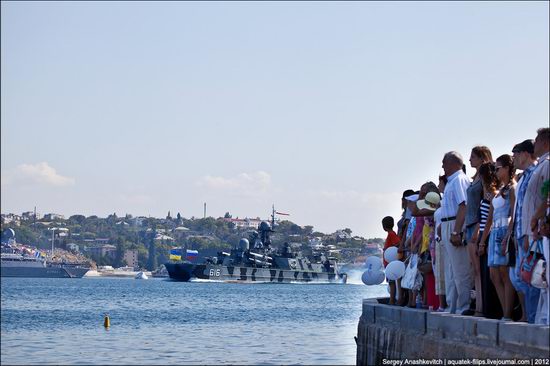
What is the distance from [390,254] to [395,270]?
3.65 ft

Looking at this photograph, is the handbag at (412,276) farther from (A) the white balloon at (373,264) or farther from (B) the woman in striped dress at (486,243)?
(A) the white balloon at (373,264)

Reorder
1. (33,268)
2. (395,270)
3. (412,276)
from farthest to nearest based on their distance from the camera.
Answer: (33,268) → (395,270) → (412,276)

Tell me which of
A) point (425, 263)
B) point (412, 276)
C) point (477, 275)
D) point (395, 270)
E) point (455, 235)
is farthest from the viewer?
point (395, 270)

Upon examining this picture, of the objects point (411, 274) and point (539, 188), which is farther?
point (411, 274)

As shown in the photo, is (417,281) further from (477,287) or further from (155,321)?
(155,321)

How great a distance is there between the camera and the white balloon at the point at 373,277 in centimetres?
1683

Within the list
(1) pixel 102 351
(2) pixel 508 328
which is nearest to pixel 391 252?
(2) pixel 508 328

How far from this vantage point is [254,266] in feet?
458

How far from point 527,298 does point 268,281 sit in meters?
131

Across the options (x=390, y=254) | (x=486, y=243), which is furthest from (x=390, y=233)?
(x=486, y=243)

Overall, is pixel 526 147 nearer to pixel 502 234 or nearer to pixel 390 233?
pixel 502 234

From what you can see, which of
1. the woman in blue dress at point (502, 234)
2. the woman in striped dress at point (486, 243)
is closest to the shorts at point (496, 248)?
the woman in blue dress at point (502, 234)

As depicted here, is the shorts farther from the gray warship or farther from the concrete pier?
the gray warship

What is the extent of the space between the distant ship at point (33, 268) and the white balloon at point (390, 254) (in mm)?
163760
